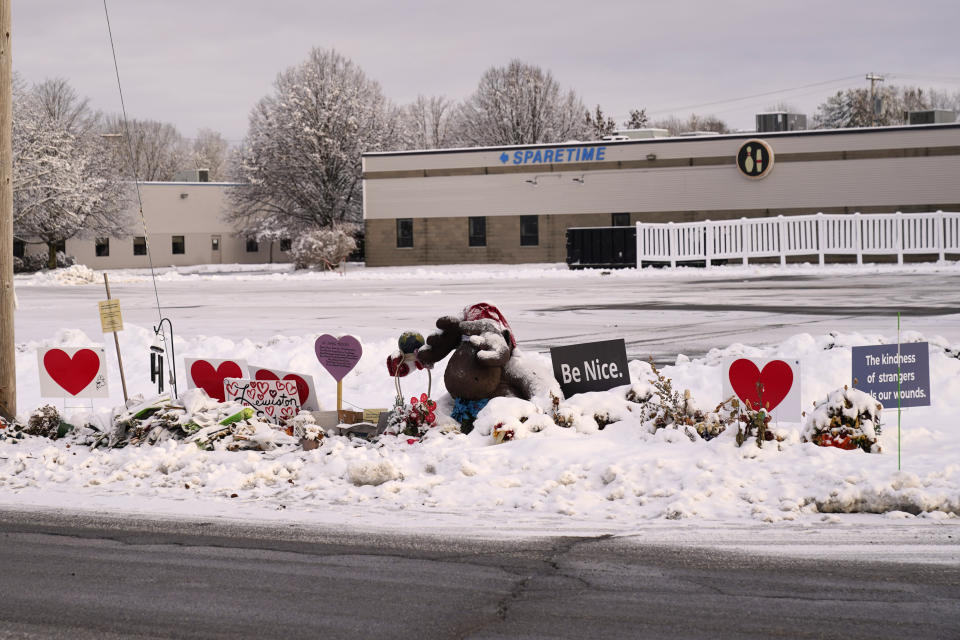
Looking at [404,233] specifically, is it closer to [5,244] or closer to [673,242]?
[673,242]

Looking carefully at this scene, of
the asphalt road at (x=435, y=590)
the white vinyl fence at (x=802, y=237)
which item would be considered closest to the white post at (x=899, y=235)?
the white vinyl fence at (x=802, y=237)

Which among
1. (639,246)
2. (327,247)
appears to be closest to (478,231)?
(327,247)

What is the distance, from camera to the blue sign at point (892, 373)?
7918 millimetres

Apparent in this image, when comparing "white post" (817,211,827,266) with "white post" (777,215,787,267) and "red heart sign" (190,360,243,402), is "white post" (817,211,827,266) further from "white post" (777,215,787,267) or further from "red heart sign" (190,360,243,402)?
"red heart sign" (190,360,243,402)

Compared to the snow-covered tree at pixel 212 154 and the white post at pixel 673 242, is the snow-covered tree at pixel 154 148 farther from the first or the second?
the white post at pixel 673 242

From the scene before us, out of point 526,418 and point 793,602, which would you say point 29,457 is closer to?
point 526,418

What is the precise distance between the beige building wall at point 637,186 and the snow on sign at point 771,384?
→ 126ft

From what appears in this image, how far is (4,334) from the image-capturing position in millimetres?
10516

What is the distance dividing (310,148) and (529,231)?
49.3 ft

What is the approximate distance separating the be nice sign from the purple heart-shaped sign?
1796 millimetres

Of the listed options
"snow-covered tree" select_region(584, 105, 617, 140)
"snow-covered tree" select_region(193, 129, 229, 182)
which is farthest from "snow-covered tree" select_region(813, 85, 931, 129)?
"snow-covered tree" select_region(193, 129, 229, 182)

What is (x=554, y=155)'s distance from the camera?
1891 inches

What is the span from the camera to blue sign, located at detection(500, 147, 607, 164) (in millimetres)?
47531

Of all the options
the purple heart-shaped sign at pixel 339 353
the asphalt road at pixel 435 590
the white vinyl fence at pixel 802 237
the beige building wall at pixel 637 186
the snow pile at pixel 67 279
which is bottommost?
the asphalt road at pixel 435 590
